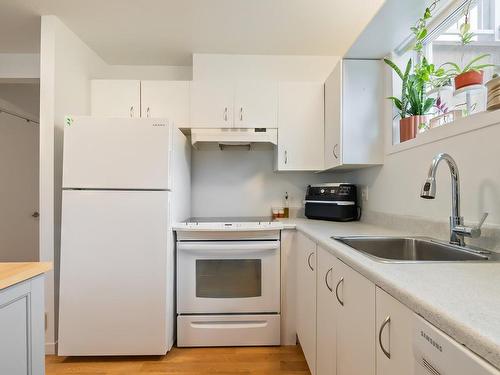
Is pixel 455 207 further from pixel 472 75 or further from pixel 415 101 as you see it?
pixel 415 101

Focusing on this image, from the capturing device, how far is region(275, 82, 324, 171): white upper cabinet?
7.77 feet

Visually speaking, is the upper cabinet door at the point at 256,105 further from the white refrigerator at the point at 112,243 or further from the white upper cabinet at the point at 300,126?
the white refrigerator at the point at 112,243

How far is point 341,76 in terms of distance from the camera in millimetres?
1960

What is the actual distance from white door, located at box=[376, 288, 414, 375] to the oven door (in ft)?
4.16

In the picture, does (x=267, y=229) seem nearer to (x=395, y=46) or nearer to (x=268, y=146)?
(x=268, y=146)

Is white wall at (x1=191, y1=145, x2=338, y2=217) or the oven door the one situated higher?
white wall at (x1=191, y1=145, x2=338, y2=217)

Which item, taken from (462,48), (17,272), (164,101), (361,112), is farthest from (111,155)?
(462,48)

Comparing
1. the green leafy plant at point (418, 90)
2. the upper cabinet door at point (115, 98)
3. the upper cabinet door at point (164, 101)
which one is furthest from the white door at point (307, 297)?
the upper cabinet door at point (115, 98)

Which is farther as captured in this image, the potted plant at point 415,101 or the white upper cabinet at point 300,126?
the white upper cabinet at point 300,126

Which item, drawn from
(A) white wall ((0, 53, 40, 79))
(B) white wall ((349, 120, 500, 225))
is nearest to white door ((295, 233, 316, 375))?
(B) white wall ((349, 120, 500, 225))

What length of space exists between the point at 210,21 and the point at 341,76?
104 cm

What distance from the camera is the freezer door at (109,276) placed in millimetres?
1807

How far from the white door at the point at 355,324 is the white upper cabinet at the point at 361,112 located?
113cm

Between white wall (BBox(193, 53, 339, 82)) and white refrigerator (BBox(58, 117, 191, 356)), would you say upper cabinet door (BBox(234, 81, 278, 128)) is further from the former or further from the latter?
white refrigerator (BBox(58, 117, 191, 356))
